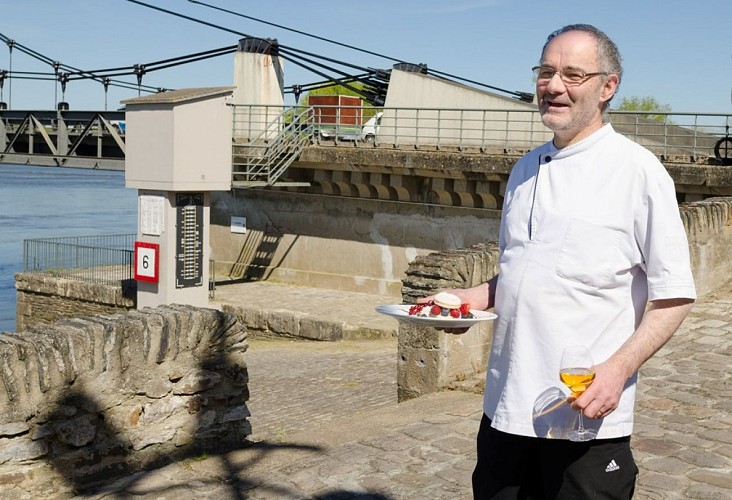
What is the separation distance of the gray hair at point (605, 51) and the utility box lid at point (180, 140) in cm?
1514

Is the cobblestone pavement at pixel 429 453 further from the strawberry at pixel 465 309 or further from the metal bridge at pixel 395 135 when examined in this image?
the metal bridge at pixel 395 135

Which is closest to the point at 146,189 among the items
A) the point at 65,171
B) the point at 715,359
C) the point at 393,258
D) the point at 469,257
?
the point at 393,258

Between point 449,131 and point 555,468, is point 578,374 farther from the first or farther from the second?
point 449,131

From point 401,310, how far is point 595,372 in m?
0.78

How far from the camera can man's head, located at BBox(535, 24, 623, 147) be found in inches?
105

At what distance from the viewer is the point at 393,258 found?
21.1 meters

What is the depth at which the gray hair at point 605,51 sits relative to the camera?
268 centimetres

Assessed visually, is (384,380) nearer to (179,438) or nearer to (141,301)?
(179,438)

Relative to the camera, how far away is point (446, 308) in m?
2.99

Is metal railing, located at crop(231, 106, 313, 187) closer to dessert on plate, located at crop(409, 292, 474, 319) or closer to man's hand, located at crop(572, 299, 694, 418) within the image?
dessert on plate, located at crop(409, 292, 474, 319)

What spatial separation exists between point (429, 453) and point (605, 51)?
326 cm

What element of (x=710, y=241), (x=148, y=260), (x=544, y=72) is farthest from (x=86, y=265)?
(x=544, y=72)

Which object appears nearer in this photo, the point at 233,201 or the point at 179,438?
the point at 179,438

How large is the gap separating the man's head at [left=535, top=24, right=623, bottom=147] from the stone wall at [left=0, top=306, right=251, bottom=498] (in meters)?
3.29
